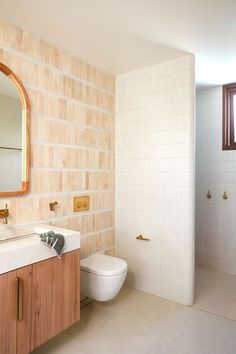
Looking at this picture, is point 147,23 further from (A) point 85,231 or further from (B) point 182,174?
(A) point 85,231

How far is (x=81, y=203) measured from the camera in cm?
246

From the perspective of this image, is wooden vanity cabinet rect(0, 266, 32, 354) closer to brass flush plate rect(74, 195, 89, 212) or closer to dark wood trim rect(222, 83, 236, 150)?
brass flush plate rect(74, 195, 89, 212)

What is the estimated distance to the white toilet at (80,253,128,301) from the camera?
6.73ft

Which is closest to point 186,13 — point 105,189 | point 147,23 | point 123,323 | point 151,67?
point 147,23

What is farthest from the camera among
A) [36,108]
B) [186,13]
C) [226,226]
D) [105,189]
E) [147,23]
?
[226,226]

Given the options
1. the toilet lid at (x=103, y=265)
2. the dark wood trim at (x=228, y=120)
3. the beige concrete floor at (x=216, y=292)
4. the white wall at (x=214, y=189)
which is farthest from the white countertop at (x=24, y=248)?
the dark wood trim at (x=228, y=120)

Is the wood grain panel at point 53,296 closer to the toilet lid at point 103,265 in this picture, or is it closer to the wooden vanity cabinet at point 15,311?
the wooden vanity cabinet at point 15,311

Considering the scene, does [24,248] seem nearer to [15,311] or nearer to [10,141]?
[15,311]

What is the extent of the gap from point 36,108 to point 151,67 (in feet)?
4.28

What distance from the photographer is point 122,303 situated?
245 centimetres

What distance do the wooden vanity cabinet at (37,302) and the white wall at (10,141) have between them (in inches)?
26.3

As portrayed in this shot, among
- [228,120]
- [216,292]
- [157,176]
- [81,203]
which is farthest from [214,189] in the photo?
[81,203]

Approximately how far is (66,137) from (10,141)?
0.54 metres

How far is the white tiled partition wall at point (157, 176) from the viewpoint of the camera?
7.98ft
